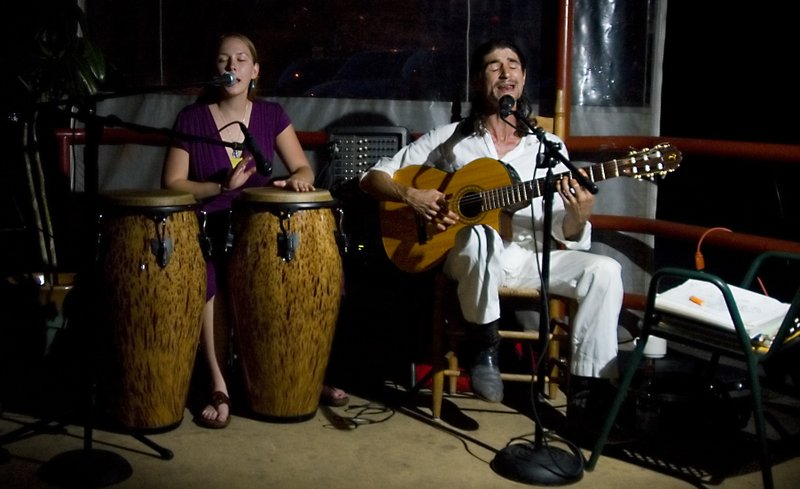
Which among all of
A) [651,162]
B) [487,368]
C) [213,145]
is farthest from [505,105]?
[213,145]

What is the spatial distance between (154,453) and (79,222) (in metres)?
1.84

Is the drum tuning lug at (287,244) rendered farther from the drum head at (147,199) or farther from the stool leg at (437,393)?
the stool leg at (437,393)

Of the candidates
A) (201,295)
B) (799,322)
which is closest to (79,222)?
(201,295)

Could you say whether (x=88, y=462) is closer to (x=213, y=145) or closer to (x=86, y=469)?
(x=86, y=469)

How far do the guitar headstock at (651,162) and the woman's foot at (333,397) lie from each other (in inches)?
58.1

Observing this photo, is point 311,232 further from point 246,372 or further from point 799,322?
point 799,322

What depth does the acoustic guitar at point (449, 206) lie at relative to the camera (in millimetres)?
3594

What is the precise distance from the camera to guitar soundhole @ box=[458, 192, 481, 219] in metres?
3.66

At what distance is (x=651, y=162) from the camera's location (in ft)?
10.6

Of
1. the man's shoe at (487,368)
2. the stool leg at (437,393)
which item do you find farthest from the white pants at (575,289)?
the stool leg at (437,393)

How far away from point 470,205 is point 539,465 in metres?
1.11

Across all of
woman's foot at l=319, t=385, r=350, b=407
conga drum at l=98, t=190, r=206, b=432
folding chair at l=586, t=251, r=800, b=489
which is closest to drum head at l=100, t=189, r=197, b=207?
conga drum at l=98, t=190, r=206, b=432

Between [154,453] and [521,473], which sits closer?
[521,473]

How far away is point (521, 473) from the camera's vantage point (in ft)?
9.91
